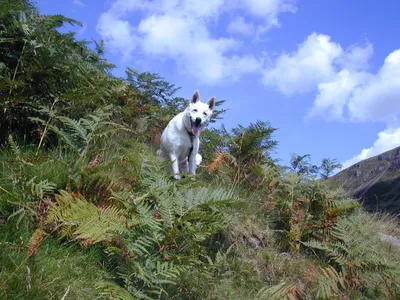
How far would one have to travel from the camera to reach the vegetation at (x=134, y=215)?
2713 mm

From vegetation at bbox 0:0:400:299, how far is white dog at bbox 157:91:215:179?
51cm

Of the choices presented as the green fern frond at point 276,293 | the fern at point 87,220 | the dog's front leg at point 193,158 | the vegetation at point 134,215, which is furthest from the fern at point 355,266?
the fern at point 87,220

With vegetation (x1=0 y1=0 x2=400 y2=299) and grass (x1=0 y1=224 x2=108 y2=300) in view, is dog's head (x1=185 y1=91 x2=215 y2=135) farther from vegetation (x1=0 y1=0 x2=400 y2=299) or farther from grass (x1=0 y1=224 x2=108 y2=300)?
grass (x1=0 y1=224 x2=108 y2=300)

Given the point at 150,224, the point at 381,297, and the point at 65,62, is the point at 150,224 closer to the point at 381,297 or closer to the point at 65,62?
the point at 65,62

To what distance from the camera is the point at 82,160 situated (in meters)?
3.67

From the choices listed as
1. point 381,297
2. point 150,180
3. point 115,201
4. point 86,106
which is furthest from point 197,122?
point 381,297

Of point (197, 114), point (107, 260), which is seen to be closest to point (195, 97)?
point (197, 114)

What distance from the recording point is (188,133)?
578 cm

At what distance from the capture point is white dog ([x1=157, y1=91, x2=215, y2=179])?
18.6 feet

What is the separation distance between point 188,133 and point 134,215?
2865 mm

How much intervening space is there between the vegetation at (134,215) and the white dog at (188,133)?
512 mm

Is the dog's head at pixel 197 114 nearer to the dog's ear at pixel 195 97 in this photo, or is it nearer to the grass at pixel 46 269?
the dog's ear at pixel 195 97

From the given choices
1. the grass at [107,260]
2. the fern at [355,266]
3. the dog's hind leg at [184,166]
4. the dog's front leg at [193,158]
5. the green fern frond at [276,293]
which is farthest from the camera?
the dog's hind leg at [184,166]

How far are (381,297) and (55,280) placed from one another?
3898 millimetres
